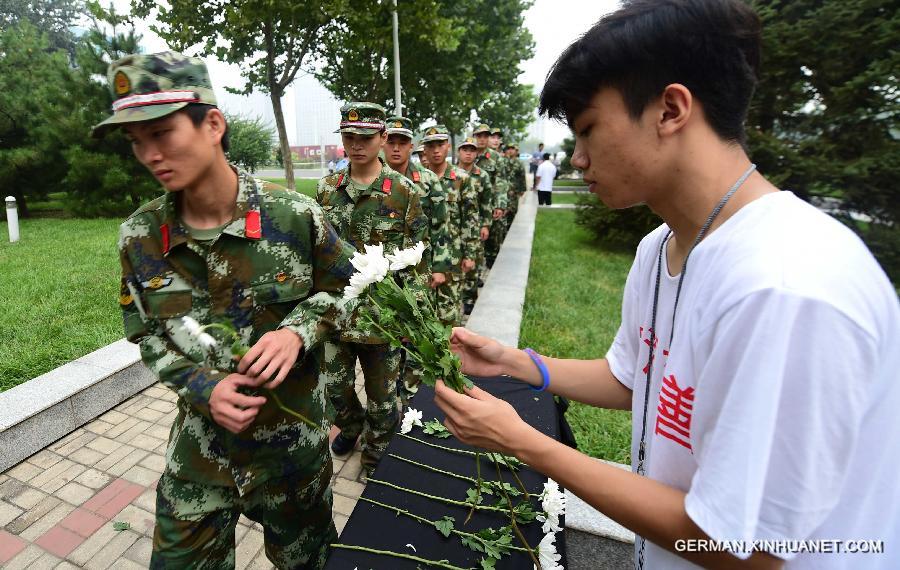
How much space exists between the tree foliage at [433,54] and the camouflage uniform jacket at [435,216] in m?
8.58

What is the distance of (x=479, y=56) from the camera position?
1903 cm

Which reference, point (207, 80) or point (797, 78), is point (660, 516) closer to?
point (207, 80)

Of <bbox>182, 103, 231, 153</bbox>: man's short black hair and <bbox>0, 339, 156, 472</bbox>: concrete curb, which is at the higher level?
<bbox>182, 103, 231, 153</bbox>: man's short black hair

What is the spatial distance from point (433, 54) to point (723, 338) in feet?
59.9

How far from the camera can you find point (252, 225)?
1.83m

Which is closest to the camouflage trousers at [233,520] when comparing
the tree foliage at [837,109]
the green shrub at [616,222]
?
the tree foliage at [837,109]

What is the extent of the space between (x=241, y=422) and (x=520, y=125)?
1254 inches

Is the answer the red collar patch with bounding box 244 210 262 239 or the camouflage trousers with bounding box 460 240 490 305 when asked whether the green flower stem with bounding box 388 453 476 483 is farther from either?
the camouflage trousers with bounding box 460 240 490 305

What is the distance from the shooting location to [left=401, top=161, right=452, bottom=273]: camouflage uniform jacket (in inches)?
173

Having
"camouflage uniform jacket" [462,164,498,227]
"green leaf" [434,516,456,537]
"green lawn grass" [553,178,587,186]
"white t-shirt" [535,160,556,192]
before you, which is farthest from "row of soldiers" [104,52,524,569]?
"green lawn grass" [553,178,587,186]

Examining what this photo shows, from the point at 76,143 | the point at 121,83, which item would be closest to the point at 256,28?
the point at 76,143

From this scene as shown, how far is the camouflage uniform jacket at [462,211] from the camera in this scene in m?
6.28

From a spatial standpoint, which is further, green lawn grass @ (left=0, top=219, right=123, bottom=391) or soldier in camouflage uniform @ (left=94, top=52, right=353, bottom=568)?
green lawn grass @ (left=0, top=219, right=123, bottom=391)

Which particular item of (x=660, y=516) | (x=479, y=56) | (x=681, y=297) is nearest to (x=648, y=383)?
(x=681, y=297)
